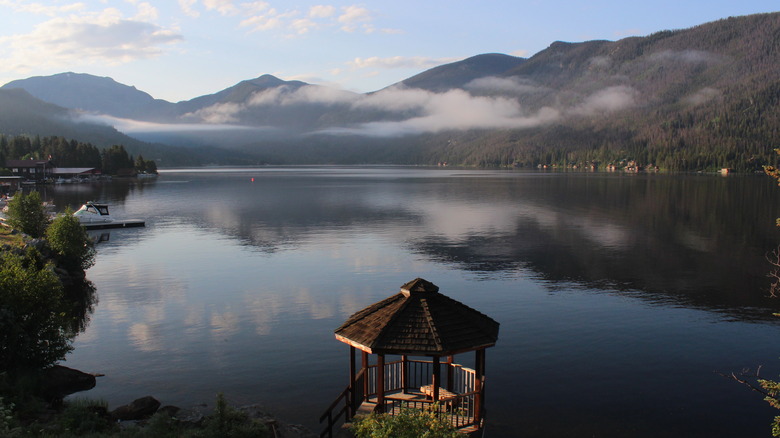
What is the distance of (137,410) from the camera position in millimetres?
21500

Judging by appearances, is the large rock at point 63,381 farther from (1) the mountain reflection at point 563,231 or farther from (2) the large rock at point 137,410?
(1) the mountain reflection at point 563,231

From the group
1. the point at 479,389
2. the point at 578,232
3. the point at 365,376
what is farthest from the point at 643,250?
the point at 365,376

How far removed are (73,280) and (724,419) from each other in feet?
143

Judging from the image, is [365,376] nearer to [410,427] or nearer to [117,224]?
[410,427]

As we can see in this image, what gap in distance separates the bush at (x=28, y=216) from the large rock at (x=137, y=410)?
146ft

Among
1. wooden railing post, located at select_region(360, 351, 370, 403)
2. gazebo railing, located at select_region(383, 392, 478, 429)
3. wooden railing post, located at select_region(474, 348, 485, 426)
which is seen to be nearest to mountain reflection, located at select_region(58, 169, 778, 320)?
wooden railing post, located at select_region(360, 351, 370, 403)

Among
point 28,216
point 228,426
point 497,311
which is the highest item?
point 28,216

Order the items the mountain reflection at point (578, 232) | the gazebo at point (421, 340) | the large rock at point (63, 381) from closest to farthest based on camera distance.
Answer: the gazebo at point (421, 340), the large rock at point (63, 381), the mountain reflection at point (578, 232)

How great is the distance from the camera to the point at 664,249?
6109 centimetres

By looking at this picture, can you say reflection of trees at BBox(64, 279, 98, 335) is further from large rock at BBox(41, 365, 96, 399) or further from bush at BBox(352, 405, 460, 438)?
bush at BBox(352, 405, 460, 438)

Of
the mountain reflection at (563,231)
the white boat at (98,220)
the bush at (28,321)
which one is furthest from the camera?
the white boat at (98,220)

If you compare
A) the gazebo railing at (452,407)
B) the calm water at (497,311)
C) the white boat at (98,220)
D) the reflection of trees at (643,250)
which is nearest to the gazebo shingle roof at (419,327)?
the gazebo railing at (452,407)

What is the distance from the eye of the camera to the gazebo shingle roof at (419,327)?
17859mm

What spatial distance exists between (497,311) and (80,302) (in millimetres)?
27375
